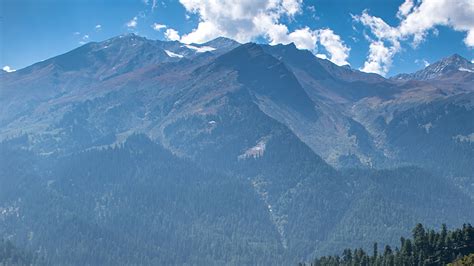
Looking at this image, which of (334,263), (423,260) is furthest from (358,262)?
(423,260)

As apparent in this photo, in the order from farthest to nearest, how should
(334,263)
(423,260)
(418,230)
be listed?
(334,263)
(418,230)
(423,260)

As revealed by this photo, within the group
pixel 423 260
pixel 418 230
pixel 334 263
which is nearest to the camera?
pixel 423 260

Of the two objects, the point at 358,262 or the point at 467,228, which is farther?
the point at 358,262

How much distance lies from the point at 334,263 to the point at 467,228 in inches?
1840

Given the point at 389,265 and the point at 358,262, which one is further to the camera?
the point at 358,262

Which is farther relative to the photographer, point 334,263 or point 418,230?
point 334,263

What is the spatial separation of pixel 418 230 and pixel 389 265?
15094 mm

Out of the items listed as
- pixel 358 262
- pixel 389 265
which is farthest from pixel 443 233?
pixel 358 262

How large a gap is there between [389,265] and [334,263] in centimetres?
2900

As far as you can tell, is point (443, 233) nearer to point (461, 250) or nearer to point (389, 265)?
point (461, 250)

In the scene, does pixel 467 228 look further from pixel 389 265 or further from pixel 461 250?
pixel 389 265

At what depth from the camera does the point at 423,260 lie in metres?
168

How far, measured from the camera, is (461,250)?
169 m

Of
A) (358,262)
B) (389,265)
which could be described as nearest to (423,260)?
(389,265)
